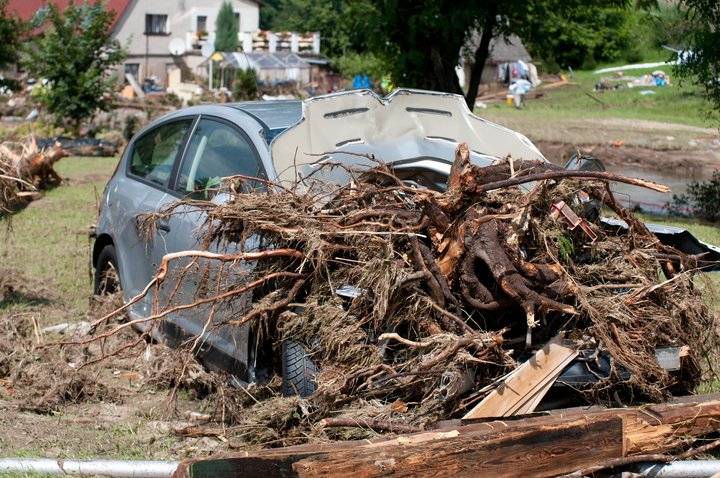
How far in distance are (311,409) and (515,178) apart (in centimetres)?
167

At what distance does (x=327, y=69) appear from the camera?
64.8 metres

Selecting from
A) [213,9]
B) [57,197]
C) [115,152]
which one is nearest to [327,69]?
[213,9]

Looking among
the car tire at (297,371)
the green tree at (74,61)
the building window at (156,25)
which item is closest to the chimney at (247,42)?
the building window at (156,25)

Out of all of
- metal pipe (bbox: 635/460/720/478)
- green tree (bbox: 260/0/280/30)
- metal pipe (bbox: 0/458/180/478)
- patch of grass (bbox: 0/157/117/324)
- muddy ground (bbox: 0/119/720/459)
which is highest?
green tree (bbox: 260/0/280/30)

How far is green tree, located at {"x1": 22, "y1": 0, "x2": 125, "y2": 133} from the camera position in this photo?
86.0 feet

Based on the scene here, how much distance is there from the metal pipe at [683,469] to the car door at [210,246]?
8.00 ft

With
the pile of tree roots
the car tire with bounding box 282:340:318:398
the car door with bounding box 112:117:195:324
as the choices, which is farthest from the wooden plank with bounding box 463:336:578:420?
the car door with bounding box 112:117:195:324

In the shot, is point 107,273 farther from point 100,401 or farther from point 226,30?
point 226,30

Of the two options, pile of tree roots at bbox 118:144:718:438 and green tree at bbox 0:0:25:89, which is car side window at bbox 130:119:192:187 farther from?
green tree at bbox 0:0:25:89

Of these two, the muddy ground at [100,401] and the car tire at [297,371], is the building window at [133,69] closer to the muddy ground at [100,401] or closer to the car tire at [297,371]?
the muddy ground at [100,401]

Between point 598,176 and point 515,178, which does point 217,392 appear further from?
point 598,176

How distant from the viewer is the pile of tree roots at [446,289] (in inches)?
196

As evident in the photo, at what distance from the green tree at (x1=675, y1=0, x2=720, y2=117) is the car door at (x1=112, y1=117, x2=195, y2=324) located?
8.18 metres

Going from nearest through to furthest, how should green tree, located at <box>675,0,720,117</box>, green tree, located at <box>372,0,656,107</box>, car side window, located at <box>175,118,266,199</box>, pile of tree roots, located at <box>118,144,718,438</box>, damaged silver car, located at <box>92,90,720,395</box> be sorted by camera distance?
Answer: pile of tree roots, located at <box>118,144,718,438</box>
damaged silver car, located at <box>92,90,720,395</box>
car side window, located at <box>175,118,266,199</box>
green tree, located at <box>675,0,720,117</box>
green tree, located at <box>372,0,656,107</box>
